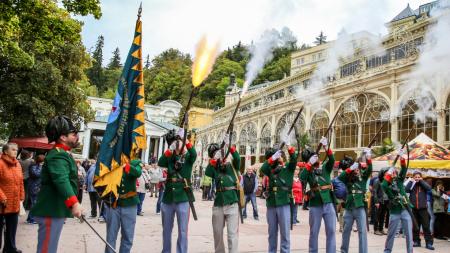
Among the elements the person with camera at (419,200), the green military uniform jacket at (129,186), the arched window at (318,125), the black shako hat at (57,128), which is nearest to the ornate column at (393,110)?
the arched window at (318,125)

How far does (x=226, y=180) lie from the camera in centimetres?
710

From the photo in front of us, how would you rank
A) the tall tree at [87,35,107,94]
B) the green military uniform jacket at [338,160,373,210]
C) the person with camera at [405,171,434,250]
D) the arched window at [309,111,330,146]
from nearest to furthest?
the green military uniform jacket at [338,160,373,210] → the person with camera at [405,171,434,250] → the arched window at [309,111,330,146] → the tall tree at [87,35,107,94]

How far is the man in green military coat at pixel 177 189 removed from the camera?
649 cm

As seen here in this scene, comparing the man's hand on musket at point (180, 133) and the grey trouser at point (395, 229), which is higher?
the man's hand on musket at point (180, 133)

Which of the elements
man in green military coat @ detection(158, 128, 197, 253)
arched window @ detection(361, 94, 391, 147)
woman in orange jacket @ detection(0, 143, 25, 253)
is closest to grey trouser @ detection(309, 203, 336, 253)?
man in green military coat @ detection(158, 128, 197, 253)

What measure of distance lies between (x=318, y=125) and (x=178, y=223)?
30602 mm

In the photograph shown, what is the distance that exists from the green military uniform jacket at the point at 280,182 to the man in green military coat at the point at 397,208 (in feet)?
8.04

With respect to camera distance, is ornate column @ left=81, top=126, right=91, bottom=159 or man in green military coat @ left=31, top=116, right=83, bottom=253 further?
ornate column @ left=81, top=126, right=91, bottom=159

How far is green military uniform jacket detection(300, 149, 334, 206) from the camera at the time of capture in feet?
25.1

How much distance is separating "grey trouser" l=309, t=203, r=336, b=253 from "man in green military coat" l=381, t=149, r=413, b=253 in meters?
1.46

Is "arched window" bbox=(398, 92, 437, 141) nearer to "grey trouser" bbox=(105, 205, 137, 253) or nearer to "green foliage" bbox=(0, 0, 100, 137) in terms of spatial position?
"green foliage" bbox=(0, 0, 100, 137)

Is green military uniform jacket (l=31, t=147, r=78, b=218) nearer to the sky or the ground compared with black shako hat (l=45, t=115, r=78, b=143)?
nearer to the ground

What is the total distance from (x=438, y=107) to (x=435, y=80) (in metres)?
1.75

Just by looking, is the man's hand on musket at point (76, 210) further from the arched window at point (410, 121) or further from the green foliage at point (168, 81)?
the green foliage at point (168, 81)
